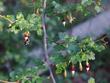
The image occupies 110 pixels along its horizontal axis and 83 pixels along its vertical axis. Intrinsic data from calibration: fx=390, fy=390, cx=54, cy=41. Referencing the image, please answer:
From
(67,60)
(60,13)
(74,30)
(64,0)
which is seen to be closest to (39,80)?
(67,60)

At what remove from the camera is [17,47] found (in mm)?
3516

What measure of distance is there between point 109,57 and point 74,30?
2.07 ft

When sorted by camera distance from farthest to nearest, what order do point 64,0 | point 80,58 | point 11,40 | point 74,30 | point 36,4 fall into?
point 11,40, point 74,30, point 64,0, point 36,4, point 80,58

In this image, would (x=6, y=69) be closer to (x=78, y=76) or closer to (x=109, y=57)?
(x=78, y=76)

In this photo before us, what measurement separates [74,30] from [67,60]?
3.70 ft

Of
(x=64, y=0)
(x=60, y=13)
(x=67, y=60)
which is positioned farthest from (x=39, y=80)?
(x=64, y=0)

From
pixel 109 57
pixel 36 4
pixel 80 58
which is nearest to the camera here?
pixel 80 58

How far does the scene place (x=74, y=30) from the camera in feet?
8.80

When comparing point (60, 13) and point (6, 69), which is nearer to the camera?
point (60, 13)

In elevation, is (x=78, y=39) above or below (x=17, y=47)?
below

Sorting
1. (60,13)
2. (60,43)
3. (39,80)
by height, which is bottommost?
(39,80)

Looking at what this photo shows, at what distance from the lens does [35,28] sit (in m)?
1.64

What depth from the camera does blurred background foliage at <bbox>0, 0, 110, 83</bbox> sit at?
166cm

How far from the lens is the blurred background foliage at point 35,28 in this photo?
5.45 feet
